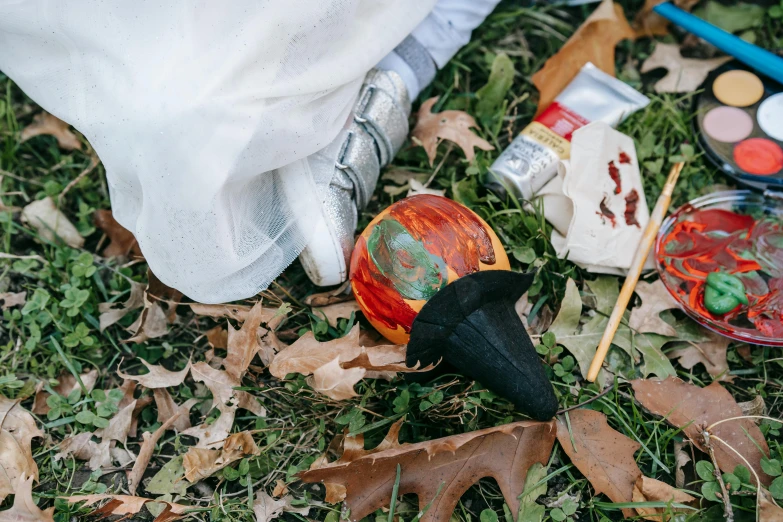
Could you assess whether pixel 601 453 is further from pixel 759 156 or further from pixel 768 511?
pixel 759 156

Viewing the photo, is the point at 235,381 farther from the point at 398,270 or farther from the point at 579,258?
the point at 579,258

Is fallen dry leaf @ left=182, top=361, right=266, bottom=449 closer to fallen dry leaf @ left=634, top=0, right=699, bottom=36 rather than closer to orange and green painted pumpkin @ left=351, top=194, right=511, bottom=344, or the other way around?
orange and green painted pumpkin @ left=351, top=194, right=511, bottom=344

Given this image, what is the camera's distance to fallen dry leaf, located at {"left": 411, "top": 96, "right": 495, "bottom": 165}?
1845 mm

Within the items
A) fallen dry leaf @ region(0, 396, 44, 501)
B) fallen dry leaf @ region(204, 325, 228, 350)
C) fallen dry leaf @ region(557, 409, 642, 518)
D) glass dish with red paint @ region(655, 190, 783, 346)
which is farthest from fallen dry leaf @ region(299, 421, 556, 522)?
fallen dry leaf @ region(0, 396, 44, 501)

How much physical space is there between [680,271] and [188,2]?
49.2 inches

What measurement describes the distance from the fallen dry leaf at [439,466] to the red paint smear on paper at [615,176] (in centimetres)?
64

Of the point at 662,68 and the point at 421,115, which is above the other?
the point at 662,68

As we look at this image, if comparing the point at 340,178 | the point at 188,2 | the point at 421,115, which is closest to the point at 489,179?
the point at 421,115

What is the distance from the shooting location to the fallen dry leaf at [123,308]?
67.5 inches

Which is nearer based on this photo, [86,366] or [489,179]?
[86,366]

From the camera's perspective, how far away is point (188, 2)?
4.50ft

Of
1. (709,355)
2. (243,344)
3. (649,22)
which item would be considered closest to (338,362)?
(243,344)

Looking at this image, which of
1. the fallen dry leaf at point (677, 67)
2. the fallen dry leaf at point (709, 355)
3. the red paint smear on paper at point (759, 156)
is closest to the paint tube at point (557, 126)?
the fallen dry leaf at point (677, 67)

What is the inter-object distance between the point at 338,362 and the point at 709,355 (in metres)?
0.87
